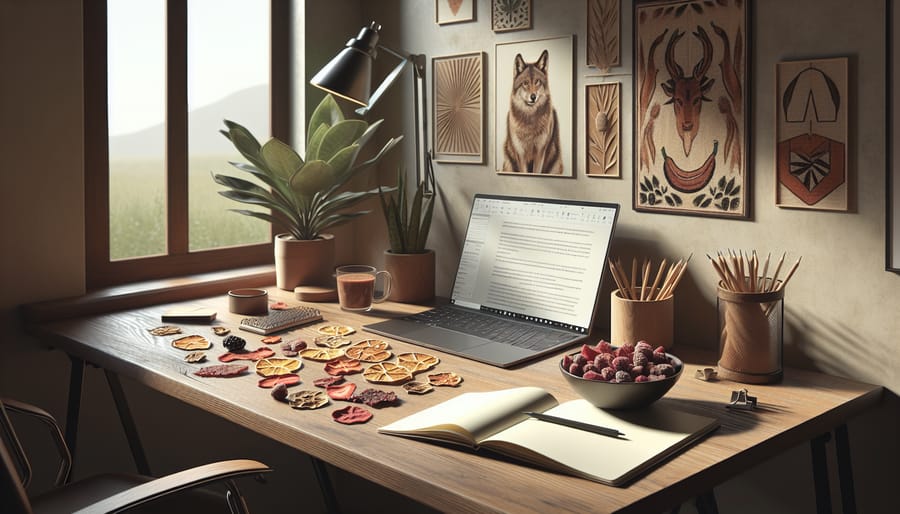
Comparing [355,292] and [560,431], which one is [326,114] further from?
[560,431]

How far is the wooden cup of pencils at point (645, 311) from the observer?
5.87 feet

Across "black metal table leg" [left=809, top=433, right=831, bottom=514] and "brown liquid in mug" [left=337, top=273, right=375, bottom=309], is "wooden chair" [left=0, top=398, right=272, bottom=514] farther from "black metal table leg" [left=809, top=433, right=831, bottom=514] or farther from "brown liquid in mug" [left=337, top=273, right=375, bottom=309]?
"black metal table leg" [left=809, top=433, right=831, bottom=514]

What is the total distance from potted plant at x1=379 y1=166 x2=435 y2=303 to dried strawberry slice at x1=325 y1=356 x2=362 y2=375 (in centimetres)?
56

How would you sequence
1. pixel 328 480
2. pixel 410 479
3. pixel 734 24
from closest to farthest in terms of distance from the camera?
pixel 410 479 → pixel 734 24 → pixel 328 480

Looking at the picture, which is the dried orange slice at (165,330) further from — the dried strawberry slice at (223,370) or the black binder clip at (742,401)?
the black binder clip at (742,401)

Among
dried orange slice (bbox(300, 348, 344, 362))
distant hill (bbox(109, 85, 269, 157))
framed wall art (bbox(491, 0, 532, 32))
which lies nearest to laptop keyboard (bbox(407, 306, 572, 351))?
dried orange slice (bbox(300, 348, 344, 362))

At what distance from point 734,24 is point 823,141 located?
32cm

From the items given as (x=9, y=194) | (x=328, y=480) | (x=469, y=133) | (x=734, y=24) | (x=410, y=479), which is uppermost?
(x=734, y=24)

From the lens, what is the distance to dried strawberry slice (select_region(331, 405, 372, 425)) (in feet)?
4.68

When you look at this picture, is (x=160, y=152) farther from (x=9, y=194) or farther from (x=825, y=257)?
(x=825, y=257)

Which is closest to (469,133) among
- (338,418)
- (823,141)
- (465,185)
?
(465,185)

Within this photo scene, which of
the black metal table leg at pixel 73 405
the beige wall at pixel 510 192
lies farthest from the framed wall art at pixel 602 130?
the black metal table leg at pixel 73 405

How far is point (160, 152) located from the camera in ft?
8.00

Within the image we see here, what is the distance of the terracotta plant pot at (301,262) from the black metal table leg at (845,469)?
1.41 metres
